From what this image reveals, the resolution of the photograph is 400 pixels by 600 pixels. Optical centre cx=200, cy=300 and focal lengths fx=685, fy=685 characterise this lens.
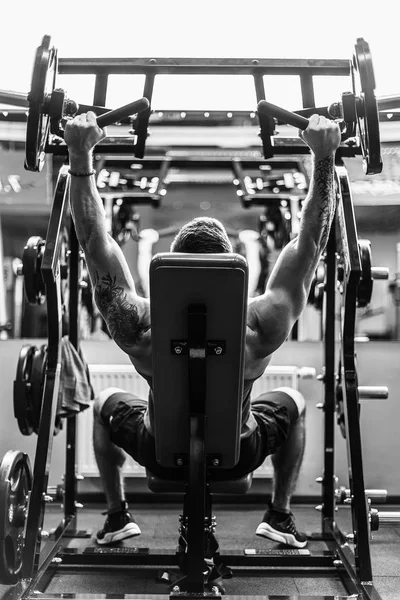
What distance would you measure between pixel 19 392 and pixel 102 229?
31.4 inches

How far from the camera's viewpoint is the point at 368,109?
76.8 inches

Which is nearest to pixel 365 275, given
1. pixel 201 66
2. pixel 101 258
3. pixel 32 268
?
pixel 201 66

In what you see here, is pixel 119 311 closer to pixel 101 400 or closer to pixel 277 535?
pixel 101 400

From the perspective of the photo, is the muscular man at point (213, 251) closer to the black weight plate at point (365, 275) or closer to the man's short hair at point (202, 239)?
the man's short hair at point (202, 239)

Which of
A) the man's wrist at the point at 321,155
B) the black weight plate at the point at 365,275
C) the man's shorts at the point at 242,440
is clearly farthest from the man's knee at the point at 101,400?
the man's wrist at the point at 321,155

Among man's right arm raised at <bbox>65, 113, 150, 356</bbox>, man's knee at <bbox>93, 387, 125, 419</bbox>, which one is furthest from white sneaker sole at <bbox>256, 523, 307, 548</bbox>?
man's right arm raised at <bbox>65, 113, 150, 356</bbox>

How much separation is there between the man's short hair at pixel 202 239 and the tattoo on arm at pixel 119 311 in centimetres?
21

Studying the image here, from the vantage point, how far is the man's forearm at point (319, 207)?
188 cm

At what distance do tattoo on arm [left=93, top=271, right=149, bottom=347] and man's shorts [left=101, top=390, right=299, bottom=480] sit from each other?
1.17 ft

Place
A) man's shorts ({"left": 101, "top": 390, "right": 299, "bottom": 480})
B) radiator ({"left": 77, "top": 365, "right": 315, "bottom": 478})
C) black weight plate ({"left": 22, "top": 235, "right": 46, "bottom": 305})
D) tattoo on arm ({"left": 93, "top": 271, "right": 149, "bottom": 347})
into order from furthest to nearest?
radiator ({"left": 77, "top": 365, "right": 315, "bottom": 478}) → black weight plate ({"left": 22, "top": 235, "right": 46, "bottom": 305}) → man's shorts ({"left": 101, "top": 390, "right": 299, "bottom": 480}) → tattoo on arm ({"left": 93, "top": 271, "right": 149, "bottom": 347})

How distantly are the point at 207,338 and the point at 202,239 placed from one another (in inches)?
13.0

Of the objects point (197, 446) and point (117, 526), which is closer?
point (197, 446)

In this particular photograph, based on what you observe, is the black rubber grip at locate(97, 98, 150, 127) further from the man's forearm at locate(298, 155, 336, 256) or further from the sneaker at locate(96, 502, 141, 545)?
the sneaker at locate(96, 502, 141, 545)

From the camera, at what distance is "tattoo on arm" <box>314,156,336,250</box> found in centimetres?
191
